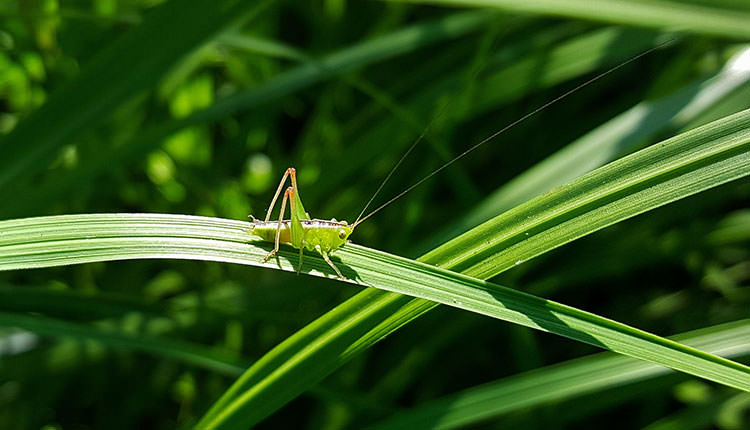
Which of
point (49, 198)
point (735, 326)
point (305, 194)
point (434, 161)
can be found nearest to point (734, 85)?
point (735, 326)

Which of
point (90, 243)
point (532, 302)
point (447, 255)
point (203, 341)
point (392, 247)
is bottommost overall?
point (532, 302)

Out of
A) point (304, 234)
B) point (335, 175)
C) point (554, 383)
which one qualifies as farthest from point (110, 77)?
point (554, 383)

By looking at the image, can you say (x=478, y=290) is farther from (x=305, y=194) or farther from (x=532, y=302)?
(x=305, y=194)

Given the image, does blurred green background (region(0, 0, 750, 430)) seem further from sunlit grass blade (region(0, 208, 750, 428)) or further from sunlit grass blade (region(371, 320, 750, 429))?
sunlit grass blade (region(0, 208, 750, 428))

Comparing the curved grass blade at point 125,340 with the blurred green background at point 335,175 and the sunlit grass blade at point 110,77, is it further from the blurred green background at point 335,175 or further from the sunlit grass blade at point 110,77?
the sunlit grass blade at point 110,77

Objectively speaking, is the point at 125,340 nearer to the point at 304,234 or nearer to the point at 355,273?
the point at 304,234
